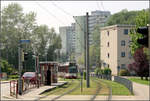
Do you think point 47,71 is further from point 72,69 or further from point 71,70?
point 72,69

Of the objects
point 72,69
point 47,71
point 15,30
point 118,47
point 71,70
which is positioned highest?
point 15,30

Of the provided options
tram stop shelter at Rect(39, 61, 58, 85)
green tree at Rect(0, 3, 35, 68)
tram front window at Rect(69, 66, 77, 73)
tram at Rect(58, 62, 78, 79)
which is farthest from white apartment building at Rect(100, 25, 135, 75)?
tram stop shelter at Rect(39, 61, 58, 85)

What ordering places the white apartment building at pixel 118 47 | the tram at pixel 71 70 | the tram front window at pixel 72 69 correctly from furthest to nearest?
the white apartment building at pixel 118 47 → the tram at pixel 71 70 → the tram front window at pixel 72 69

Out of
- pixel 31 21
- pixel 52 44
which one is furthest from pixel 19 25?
pixel 52 44

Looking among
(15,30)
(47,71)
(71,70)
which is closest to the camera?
(47,71)

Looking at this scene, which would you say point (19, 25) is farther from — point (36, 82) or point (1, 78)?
point (36, 82)

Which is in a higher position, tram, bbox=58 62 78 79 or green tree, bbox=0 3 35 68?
green tree, bbox=0 3 35 68

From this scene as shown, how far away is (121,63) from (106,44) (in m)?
7.87

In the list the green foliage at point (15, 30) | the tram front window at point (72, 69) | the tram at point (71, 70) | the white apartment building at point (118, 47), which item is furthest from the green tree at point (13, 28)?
the tram front window at point (72, 69)

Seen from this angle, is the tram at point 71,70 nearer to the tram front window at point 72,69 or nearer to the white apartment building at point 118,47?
the tram front window at point 72,69

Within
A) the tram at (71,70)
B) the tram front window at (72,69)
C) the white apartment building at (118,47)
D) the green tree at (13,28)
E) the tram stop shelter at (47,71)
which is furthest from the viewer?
the white apartment building at (118,47)

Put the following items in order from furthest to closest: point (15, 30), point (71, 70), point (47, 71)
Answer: point (15, 30) < point (71, 70) < point (47, 71)

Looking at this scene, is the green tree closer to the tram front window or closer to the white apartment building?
the white apartment building

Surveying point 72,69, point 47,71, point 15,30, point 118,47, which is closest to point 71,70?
point 72,69
